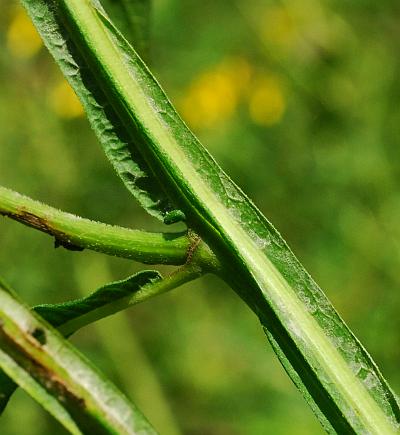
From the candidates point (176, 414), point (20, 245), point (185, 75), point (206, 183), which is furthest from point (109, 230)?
point (185, 75)

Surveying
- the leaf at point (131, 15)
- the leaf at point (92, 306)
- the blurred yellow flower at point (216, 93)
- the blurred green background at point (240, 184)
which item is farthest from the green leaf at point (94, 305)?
the blurred yellow flower at point (216, 93)

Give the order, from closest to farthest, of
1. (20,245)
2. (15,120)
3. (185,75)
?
(20,245), (15,120), (185,75)

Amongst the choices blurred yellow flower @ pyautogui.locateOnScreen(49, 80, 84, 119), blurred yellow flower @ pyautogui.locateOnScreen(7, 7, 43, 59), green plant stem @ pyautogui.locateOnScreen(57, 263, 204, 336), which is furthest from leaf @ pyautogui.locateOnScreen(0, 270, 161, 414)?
blurred yellow flower @ pyautogui.locateOnScreen(7, 7, 43, 59)

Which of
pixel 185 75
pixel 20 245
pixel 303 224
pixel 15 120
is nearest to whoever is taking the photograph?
pixel 20 245

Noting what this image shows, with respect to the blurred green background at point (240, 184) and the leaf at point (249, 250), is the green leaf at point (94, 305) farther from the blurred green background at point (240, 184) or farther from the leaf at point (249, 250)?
the blurred green background at point (240, 184)

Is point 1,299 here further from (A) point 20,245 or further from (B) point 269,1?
(B) point 269,1

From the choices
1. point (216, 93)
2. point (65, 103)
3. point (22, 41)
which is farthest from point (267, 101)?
point (22, 41)

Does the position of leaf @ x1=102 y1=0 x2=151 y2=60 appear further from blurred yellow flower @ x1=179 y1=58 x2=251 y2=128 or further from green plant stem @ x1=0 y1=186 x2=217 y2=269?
blurred yellow flower @ x1=179 y1=58 x2=251 y2=128

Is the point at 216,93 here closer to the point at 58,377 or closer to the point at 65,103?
the point at 65,103
